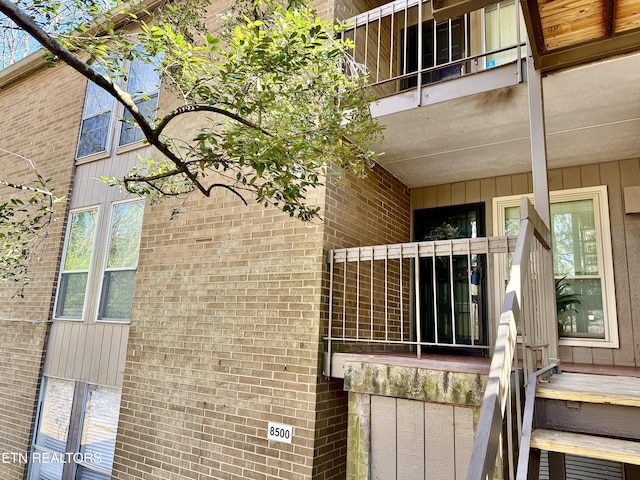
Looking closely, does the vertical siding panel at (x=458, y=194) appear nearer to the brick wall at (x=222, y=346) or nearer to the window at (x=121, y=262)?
the brick wall at (x=222, y=346)

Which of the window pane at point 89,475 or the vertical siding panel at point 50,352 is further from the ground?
the vertical siding panel at point 50,352

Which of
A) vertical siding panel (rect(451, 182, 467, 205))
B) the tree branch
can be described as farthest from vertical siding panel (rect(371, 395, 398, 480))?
vertical siding panel (rect(451, 182, 467, 205))

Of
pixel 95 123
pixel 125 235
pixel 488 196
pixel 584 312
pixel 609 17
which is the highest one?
pixel 95 123

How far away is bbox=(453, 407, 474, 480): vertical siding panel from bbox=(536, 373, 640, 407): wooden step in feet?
2.35

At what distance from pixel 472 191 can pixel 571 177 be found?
1.09m

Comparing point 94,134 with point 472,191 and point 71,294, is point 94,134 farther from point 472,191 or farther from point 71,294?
point 472,191

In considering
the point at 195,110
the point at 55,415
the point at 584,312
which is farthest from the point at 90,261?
the point at 584,312

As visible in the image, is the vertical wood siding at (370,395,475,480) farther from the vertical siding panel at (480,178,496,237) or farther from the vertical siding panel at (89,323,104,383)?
the vertical siding panel at (89,323,104,383)

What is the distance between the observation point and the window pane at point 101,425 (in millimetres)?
5523

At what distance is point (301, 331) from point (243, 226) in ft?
4.46

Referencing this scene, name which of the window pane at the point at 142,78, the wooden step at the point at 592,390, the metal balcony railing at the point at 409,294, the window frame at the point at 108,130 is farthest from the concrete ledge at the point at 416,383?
the window frame at the point at 108,130

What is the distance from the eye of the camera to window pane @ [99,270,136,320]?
19.3ft

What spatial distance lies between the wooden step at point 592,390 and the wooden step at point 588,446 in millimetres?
176

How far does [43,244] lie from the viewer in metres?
7.06
